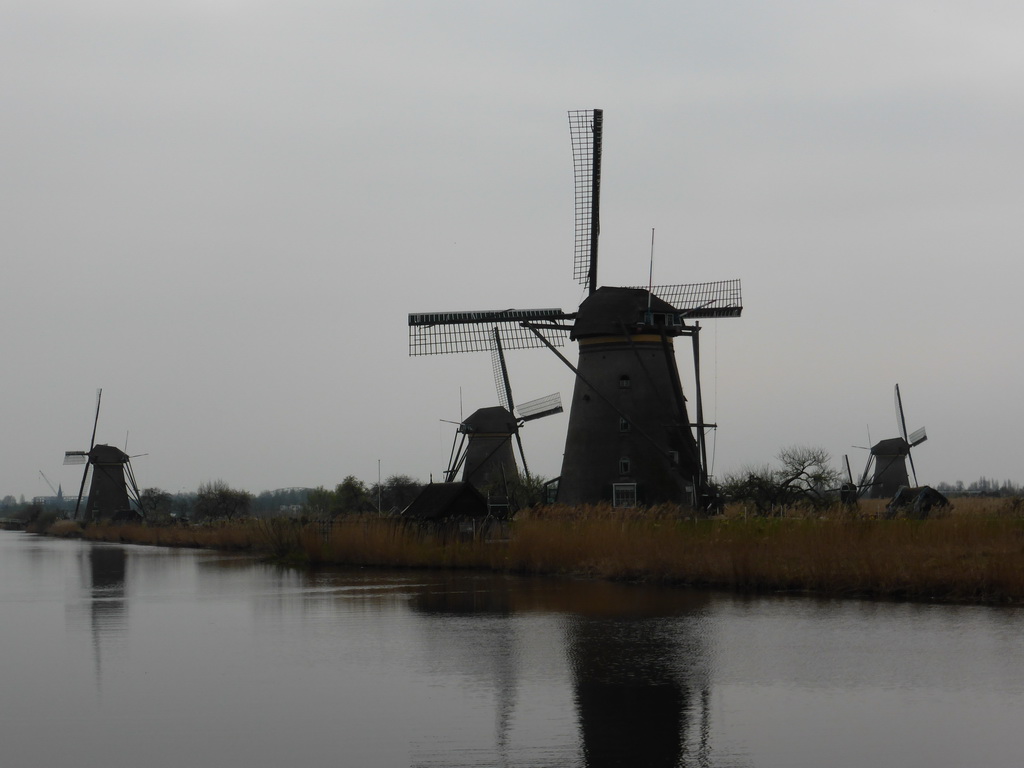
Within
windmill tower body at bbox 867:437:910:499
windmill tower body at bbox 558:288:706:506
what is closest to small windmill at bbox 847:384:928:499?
windmill tower body at bbox 867:437:910:499

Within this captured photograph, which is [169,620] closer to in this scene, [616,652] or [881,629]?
[616,652]

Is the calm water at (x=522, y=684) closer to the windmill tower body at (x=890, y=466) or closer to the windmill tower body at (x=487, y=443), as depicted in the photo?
the windmill tower body at (x=487, y=443)

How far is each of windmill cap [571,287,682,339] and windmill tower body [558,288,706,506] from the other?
0.08 feet

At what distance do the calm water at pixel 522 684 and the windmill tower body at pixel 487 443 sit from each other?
108ft

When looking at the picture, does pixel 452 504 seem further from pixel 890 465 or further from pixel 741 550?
pixel 890 465

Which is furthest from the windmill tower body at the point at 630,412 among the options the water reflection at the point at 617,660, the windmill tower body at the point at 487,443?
the windmill tower body at the point at 487,443

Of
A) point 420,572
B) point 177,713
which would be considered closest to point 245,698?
point 177,713

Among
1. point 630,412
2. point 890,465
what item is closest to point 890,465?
point 890,465

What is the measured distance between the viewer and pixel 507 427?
5188 centimetres

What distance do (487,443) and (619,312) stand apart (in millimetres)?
23302

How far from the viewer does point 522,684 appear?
1033 cm

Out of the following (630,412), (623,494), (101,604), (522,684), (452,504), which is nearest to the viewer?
(522,684)

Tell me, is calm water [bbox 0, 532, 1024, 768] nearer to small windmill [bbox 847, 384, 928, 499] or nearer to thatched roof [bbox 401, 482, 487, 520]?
thatched roof [bbox 401, 482, 487, 520]

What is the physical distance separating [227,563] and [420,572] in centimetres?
1028
